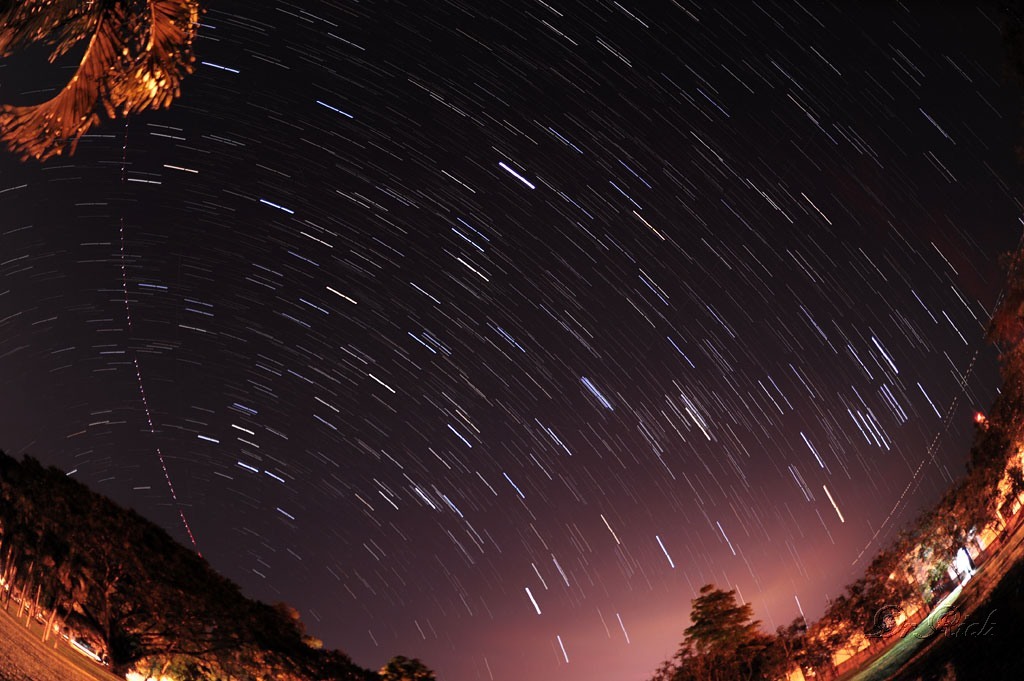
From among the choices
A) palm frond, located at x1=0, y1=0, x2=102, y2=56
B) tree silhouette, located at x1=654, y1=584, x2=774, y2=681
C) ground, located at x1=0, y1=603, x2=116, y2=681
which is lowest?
ground, located at x1=0, y1=603, x2=116, y2=681

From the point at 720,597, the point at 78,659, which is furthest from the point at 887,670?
the point at 78,659

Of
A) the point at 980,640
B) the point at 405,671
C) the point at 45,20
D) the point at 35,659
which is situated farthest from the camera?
the point at 405,671

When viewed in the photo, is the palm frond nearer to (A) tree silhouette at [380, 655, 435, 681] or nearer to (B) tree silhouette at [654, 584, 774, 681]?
(A) tree silhouette at [380, 655, 435, 681]

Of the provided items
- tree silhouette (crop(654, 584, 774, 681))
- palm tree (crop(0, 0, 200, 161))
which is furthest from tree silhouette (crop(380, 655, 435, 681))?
palm tree (crop(0, 0, 200, 161))

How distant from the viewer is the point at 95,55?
3.63m

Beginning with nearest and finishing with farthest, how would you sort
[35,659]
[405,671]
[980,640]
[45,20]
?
[45,20], [35,659], [980,640], [405,671]

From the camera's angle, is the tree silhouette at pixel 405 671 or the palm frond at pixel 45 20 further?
the tree silhouette at pixel 405 671

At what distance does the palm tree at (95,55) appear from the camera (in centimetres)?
352

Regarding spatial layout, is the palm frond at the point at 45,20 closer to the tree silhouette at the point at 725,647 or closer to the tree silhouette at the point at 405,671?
the tree silhouette at the point at 405,671

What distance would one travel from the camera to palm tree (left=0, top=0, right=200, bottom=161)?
3516mm

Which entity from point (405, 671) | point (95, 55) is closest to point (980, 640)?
point (95, 55)

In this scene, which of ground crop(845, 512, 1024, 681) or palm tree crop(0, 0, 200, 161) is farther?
ground crop(845, 512, 1024, 681)

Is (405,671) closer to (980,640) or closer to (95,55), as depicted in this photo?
(980,640)

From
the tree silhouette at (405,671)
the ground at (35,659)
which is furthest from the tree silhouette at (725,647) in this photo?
the ground at (35,659)
